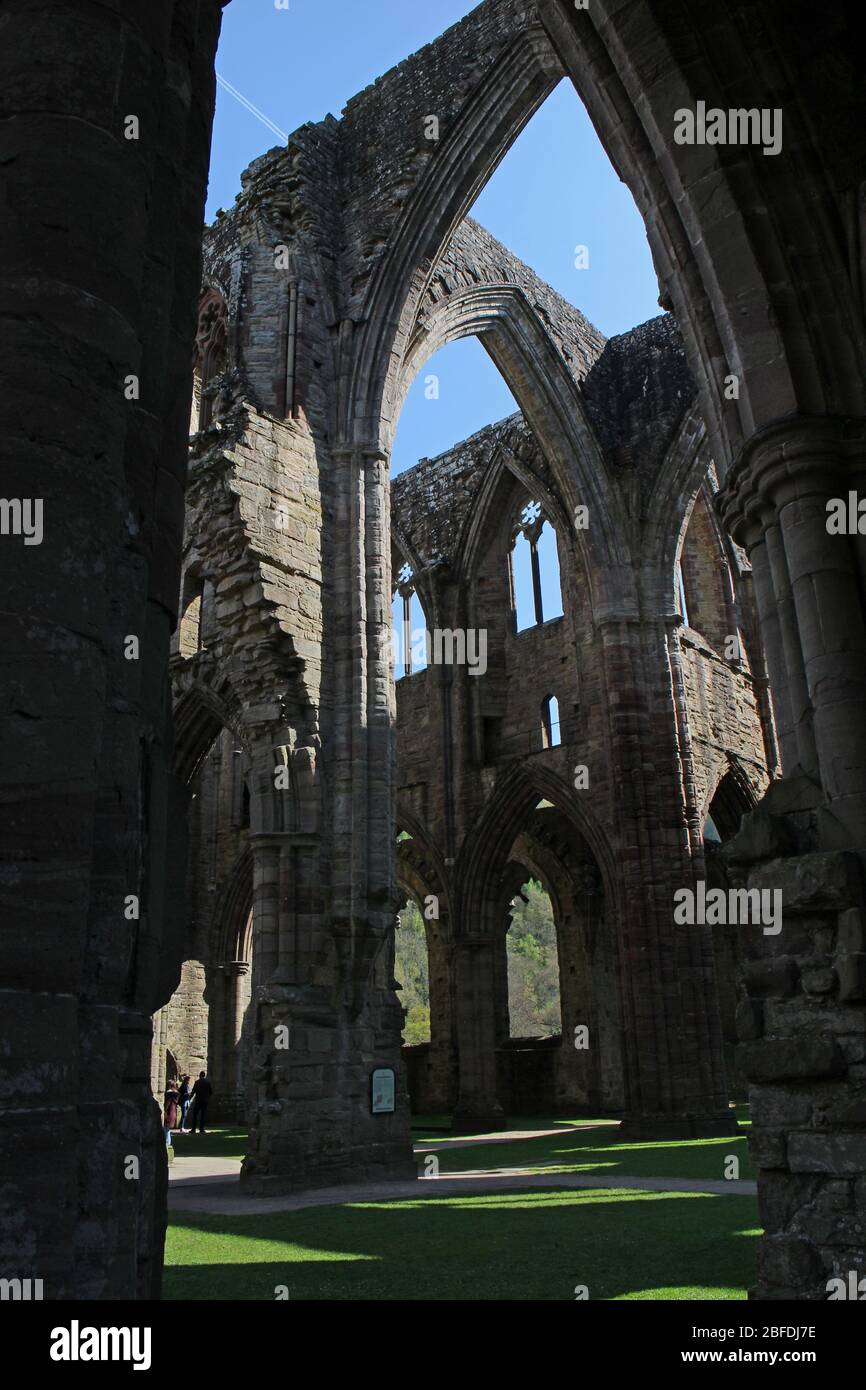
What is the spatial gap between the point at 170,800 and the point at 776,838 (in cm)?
315

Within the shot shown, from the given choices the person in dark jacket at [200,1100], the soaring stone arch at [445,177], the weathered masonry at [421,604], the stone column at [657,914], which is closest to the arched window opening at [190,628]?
the weathered masonry at [421,604]

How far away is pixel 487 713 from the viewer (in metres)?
20.8

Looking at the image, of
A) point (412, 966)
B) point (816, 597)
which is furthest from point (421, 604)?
point (412, 966)

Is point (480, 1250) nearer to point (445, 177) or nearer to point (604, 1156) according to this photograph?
point (604, 1156)

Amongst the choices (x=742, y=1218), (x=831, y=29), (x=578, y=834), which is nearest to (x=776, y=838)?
(x=742, y=1218)

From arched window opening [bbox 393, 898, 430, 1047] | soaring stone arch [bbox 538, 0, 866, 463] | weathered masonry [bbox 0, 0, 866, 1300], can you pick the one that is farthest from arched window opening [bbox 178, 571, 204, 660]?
arched window opening [bbox 393, 898, 430, 1047]

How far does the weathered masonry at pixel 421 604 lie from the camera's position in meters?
1.89

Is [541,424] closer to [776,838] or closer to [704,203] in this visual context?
[704,203]

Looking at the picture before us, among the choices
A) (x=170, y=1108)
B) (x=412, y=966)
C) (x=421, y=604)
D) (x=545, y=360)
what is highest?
(x=545, y=360)

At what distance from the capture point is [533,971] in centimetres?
4959

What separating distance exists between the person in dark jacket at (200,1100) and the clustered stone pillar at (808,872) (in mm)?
13981

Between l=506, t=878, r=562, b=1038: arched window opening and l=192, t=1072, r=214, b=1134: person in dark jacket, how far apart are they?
A: 1056 inches

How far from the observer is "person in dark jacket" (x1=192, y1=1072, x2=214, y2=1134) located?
55.5ft

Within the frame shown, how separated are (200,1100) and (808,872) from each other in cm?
1491
